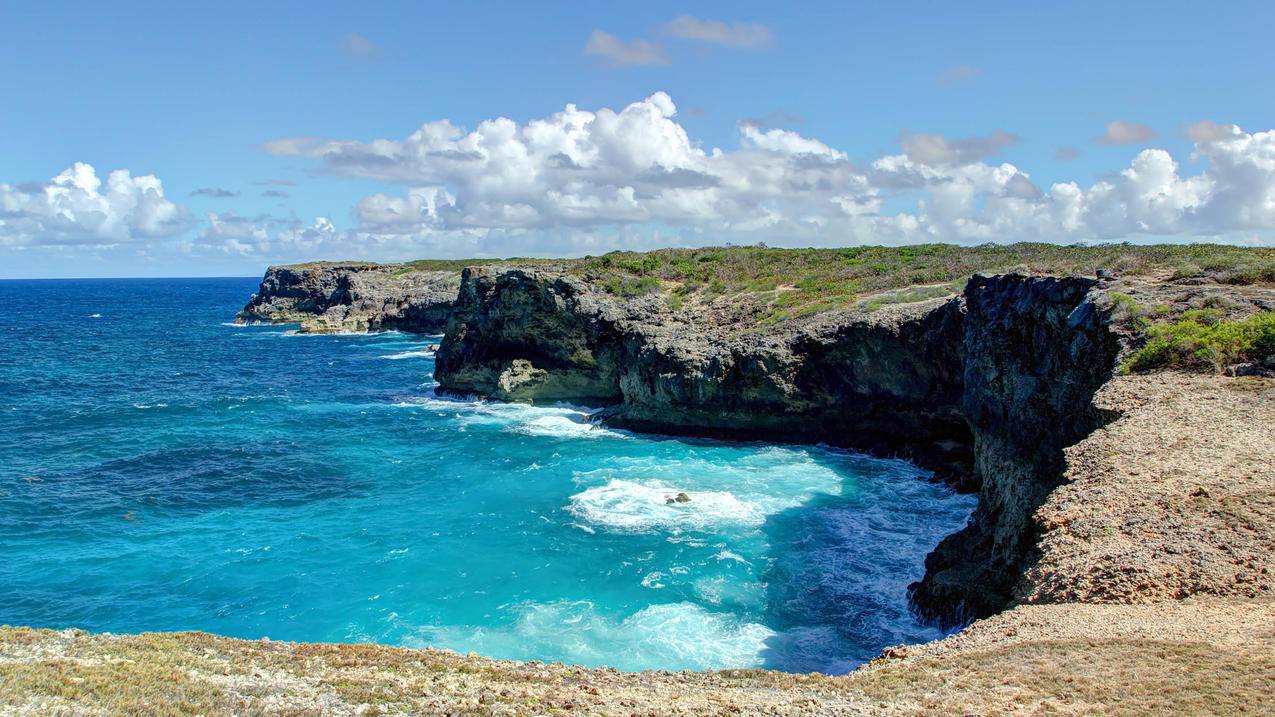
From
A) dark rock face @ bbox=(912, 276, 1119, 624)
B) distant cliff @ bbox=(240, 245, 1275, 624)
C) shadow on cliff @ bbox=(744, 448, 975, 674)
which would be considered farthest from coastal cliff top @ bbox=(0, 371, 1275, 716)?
shadow on cliff @ bbox=(744, 448, 975, 674)

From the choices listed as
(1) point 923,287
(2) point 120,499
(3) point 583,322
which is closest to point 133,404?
(2) point 120,499

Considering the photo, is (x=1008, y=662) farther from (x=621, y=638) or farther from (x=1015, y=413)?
(x=1015, y=413)

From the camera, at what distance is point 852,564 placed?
1034 inches

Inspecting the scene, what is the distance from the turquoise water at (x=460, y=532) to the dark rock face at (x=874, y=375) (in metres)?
2.29

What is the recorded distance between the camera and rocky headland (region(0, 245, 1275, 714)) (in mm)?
10570

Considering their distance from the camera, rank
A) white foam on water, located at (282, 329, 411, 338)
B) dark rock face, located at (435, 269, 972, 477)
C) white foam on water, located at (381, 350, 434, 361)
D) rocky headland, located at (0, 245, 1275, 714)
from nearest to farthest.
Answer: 1. rocky headland, located at (0, 245, 1275, 714)
2. dark rock face, located at (435, 269, 972, 477)
3. white foam on water, located at (381, 350, 434, 361)
4. white foam on water, located at (282, 329, 411, 338)

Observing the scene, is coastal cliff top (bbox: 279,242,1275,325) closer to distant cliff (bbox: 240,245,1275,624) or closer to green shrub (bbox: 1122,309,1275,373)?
distant cliff (bbox: 240,245,1275,624)

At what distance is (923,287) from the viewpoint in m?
45.6

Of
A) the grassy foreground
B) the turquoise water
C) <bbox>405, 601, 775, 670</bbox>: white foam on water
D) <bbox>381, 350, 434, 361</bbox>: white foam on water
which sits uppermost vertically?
the grassy foreground

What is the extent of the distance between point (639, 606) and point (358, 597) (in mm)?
9345

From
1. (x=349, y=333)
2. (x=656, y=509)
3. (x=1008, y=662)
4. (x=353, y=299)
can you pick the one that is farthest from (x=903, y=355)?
(x=353, y=299)

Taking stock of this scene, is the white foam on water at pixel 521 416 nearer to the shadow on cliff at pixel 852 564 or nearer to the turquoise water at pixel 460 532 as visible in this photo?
the turquoise water at pixel 460 532

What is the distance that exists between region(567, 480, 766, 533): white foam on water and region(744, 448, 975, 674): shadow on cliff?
1.78 meters

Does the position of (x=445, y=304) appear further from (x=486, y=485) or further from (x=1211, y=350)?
(x=1211, y=350)
